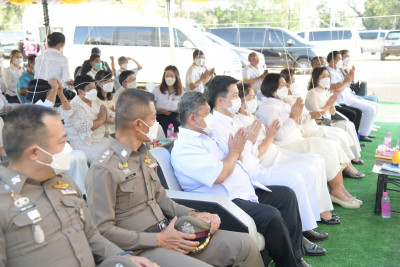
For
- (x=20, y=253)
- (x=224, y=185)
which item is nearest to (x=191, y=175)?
(x=224, y=185)

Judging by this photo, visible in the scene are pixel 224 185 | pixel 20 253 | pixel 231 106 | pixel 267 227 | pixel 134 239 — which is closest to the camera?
pixel 20 253

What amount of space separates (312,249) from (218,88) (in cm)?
142

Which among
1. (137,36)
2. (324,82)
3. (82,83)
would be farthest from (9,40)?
(324,82)

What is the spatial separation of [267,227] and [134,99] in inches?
45.0

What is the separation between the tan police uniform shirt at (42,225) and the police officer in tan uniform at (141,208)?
20 centimetres

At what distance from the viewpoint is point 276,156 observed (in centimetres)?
385

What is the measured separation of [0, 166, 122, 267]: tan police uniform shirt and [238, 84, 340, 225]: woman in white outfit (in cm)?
199

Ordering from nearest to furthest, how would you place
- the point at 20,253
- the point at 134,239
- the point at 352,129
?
the point at 20,253 < the point at 134,239 < the point at 352,129

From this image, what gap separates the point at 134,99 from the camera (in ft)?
7.57

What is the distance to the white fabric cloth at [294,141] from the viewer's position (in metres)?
4.22

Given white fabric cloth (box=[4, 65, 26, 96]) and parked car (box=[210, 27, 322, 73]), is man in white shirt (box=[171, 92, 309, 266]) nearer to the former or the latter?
white fabric cloth (box=[4, 65, 26, 96])

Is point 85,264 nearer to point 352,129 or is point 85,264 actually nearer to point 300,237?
point 300,237

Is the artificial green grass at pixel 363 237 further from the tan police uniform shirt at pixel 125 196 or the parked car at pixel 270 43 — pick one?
the parked car at pixel 270 43

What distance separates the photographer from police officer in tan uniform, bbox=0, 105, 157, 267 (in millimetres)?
1601
